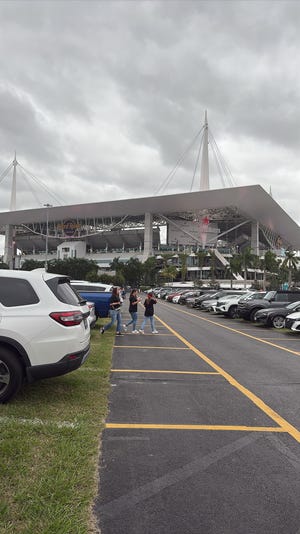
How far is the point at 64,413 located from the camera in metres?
4.90

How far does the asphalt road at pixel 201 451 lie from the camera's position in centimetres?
283

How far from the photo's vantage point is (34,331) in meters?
5.10

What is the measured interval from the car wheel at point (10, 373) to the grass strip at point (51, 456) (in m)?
0.16

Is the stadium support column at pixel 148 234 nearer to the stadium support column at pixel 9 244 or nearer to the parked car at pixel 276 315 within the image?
the stadium support column at pixel 9 244

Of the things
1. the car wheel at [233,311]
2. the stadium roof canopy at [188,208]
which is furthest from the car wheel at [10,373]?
the stadium roof canopy at [188,208]

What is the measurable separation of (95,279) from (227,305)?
60209mm

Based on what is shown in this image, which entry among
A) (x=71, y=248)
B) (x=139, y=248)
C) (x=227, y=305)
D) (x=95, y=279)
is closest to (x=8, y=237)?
(x=71, y=248)

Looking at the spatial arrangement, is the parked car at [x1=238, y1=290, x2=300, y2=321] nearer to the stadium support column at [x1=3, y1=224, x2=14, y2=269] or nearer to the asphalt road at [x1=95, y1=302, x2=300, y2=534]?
the asphalt road at [x1=95, y1=302, x2=300, y2=534]

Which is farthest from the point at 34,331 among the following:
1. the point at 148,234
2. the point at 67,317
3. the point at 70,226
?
the point at 70,226

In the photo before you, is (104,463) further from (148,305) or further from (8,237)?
(8,237)

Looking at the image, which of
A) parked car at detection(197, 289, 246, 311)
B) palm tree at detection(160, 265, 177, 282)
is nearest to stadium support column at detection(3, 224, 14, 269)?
palm tree at detection(160, 265, 177, 282)

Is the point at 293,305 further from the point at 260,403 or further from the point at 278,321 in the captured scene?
the point at 260,403

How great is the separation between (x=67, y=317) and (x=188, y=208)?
101414mm

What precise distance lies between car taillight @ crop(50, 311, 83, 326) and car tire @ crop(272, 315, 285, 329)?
1374 cm
